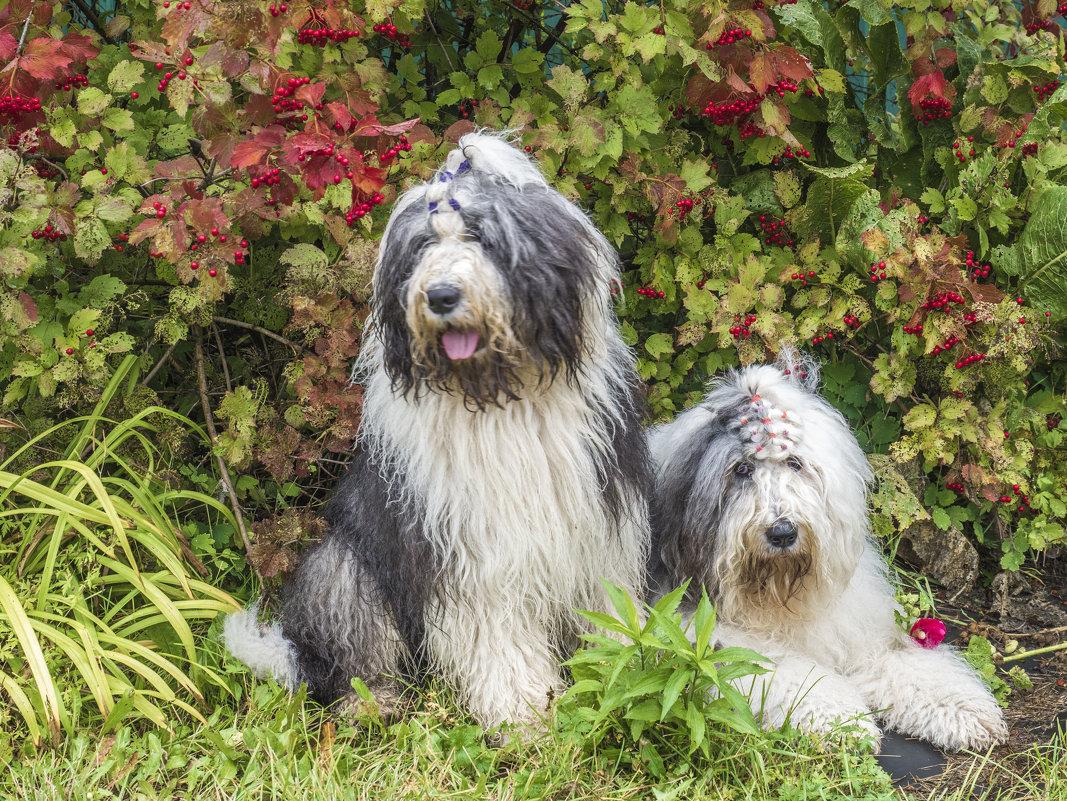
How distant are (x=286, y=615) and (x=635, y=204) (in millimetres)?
1893

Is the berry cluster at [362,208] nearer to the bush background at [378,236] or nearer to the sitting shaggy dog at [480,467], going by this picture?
the bush background at [378,236]

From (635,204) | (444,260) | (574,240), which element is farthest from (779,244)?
(444,260)

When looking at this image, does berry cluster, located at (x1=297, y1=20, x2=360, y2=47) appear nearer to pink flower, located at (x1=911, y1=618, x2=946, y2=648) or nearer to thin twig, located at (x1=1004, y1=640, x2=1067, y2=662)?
pink flower, located at (x1=911, y1=618, x2=946, y2=648)

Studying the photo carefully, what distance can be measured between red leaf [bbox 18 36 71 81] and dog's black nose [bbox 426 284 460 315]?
1.46m

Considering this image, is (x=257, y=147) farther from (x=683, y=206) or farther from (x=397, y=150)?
(x=683, y=206)

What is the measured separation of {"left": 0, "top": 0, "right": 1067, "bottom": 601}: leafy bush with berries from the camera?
288 cm

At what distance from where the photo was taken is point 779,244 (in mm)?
3771

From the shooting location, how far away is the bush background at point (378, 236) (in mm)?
2889

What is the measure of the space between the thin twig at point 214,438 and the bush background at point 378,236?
0.08 ft

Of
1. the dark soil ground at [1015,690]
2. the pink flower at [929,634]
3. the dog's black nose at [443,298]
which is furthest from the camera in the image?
the pink flower at [929,634]

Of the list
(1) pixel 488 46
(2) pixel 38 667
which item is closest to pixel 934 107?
(1) pixel 488 46

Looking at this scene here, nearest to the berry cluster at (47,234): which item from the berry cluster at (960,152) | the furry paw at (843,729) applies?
the furry paw at (843,729)

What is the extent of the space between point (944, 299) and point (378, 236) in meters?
1.94

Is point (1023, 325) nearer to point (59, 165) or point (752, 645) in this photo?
point (752, 645)
